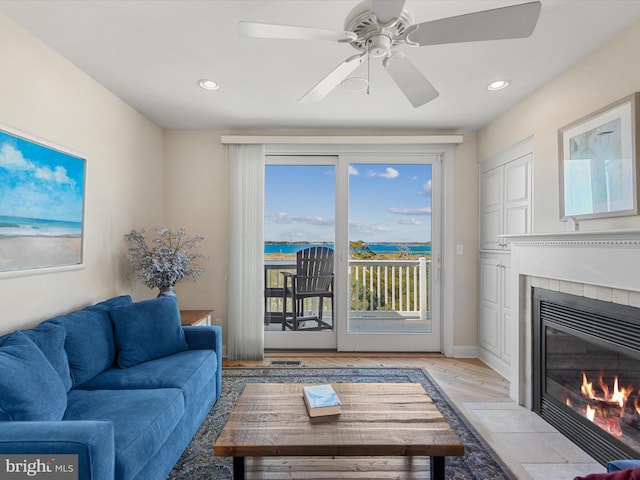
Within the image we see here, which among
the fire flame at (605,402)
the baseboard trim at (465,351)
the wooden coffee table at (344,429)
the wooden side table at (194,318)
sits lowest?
the baseboard trim at (465,351)

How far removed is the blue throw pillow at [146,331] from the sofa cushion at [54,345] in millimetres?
379

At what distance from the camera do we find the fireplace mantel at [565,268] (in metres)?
1.81

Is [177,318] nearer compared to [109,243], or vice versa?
[177,318]

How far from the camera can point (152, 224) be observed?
3580 mm

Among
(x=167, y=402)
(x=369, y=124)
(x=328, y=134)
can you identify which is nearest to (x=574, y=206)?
(x=369, y=124)

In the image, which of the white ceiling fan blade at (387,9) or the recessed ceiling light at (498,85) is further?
the recessed ceiling light at (498,85)

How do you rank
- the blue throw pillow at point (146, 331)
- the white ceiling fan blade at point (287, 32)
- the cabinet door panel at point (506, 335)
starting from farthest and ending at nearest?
the cabinet door panel at point (506, 335) < the blue throw pillow at point (146, 331) < the white ceiling fan blade at point (287, 32)

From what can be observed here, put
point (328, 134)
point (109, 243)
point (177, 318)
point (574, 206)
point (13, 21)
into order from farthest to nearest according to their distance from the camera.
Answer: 1. point (328, 134)
2. point (109, 243)
3. point (177, 318)
4. point (574, 206)
5. point (13, 21)

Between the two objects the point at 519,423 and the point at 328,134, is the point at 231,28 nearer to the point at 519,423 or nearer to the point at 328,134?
the point at 328,134

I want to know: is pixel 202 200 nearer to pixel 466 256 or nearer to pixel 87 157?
pixel 87 157

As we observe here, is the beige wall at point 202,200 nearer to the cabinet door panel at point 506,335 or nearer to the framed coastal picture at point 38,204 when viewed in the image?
the framed coastal picture at point 38,204

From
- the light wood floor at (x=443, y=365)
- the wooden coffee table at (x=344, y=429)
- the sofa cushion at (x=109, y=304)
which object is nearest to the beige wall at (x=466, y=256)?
the light wood floor at (x=443, y=365)

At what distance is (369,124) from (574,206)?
2.01 metres

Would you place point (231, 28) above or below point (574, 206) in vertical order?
above
